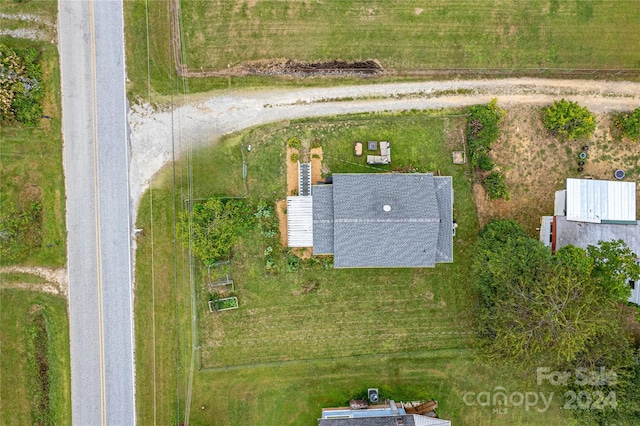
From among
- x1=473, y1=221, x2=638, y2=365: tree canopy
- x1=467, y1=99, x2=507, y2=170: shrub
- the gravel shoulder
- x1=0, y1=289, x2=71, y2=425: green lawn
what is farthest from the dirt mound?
x1=0, y1=289, x2=71, y2=425: green lawn

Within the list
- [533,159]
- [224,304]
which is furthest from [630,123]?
[224,304]

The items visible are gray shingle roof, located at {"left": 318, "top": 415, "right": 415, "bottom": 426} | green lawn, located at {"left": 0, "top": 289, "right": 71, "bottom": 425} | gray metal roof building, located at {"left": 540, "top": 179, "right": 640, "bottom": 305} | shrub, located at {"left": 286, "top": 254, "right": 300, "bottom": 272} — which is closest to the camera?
gray shingle roof, located at {"left": 318, "top": 415, "right": 415, "bottom": 426}

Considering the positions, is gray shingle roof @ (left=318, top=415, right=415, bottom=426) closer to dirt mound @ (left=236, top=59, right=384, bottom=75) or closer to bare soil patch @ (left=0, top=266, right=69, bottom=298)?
bare soil patch @ (left=0, top=266, right=69, bottom=298)

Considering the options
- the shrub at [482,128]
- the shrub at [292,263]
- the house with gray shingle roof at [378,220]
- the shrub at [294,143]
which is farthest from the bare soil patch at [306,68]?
the shrub at [292,263]

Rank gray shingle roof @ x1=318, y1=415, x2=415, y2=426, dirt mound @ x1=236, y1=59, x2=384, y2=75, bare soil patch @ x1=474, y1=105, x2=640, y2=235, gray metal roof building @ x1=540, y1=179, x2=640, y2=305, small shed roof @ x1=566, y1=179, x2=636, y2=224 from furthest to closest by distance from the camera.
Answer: bare soil patch @ x1=474, y1=105, x2=640, y2=235, dirt mound @ x1=236, y1=59, x2=384, y2=75, small shed roof @ x1=566, y1=179, x2=636, y2=224, gray metal roof building @ x1=540, y1=179, x2=640, y2=305, gray shingle roof @ x1=318, y1=415, x2=415, y2=426

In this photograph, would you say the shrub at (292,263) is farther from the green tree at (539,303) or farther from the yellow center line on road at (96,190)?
the yellow center line on road at (96,190)

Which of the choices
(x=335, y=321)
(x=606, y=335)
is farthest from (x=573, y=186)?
(x=335, y=321)
